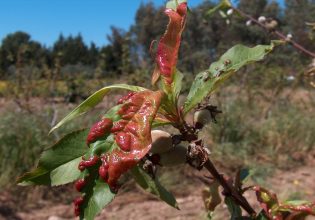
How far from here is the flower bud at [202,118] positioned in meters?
0.70

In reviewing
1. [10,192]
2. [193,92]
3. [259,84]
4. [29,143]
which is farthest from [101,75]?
[193,92]

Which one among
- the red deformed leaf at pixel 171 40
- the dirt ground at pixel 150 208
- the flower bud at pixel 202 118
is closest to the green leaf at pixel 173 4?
the red deformed leaf at pixel 171 40

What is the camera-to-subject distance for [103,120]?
0.60 meters

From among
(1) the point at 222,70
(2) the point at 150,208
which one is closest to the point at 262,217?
(1) the point at 222,70

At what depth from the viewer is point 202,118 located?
0.71 m

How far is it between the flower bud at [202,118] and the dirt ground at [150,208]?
2.74 meters

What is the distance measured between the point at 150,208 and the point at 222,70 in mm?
3272

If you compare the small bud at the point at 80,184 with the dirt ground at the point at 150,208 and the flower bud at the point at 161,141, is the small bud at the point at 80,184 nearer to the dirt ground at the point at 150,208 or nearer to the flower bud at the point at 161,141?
the flower bud at the point at 161,141

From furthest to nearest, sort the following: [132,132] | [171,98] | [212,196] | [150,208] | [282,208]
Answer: [150,208], [212,196], [282,208], [171,98], [132,132]

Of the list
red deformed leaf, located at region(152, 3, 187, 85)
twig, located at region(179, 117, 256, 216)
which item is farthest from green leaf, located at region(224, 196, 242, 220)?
red deformed leaf, located at region(152, 3, 187, 85)

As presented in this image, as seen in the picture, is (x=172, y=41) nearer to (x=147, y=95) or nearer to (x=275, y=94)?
(x=147, y=95)

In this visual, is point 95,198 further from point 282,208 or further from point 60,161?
point 282,208

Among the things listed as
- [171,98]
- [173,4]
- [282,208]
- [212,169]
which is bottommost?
[282,208]

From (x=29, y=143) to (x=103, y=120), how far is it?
4.07 m
